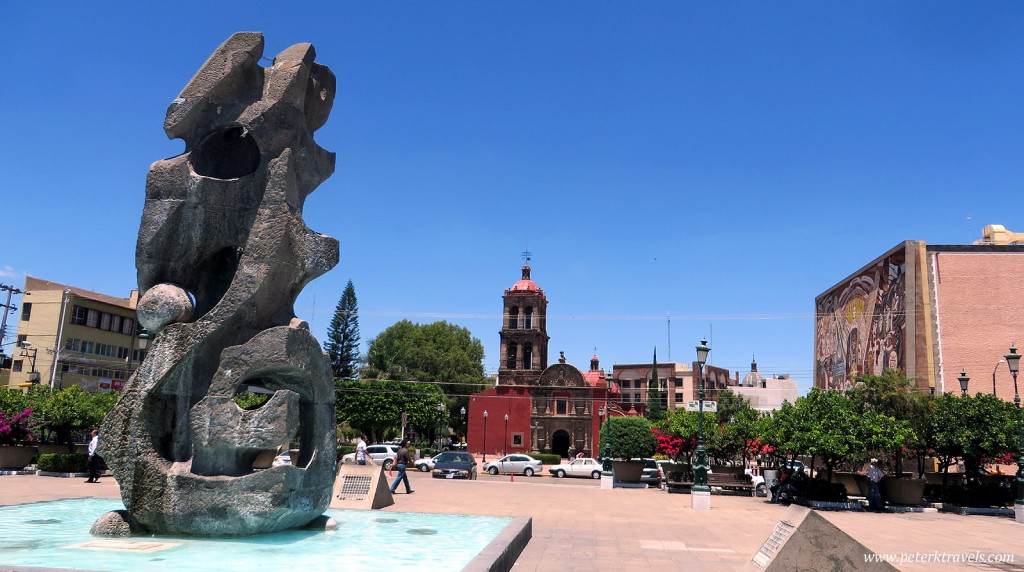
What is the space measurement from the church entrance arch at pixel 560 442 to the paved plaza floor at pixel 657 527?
33084 mm

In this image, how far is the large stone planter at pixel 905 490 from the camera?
1983cm

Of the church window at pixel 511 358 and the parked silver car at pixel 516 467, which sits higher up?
the church window at pixel 511 358

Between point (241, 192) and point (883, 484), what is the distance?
61.6 feet

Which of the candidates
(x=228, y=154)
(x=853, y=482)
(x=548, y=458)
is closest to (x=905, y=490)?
(x=853, y=482)

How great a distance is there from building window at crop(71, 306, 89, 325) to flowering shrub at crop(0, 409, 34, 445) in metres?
25.7

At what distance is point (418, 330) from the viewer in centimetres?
6581

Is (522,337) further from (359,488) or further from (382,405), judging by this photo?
(359,488)

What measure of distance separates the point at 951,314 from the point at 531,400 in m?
29.3

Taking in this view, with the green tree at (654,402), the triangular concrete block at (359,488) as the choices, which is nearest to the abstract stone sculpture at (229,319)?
the triangular concrete block at (359,488)

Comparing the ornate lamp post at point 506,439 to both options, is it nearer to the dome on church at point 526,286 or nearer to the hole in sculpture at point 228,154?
the dome on church at point 526,286

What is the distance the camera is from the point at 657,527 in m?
13.5

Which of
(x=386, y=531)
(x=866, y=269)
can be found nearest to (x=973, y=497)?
(x=386, y=531)

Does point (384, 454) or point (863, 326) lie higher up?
point (863, 326)

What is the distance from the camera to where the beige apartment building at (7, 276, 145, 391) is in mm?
44250
